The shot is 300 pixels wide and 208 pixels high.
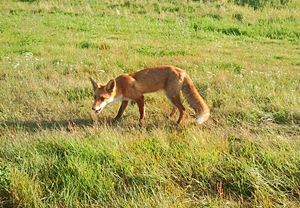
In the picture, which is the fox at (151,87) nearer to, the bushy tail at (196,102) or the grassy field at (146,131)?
the bushy tail at (196,102)

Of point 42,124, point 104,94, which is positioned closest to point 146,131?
point 104,94

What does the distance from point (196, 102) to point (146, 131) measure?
1.10 meters

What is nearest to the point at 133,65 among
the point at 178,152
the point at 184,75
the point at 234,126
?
the point at 184,75

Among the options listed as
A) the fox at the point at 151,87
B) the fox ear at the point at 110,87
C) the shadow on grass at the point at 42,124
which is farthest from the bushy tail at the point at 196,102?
the shadow on grass at the point at 42,124

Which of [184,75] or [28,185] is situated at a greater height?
[184,75]

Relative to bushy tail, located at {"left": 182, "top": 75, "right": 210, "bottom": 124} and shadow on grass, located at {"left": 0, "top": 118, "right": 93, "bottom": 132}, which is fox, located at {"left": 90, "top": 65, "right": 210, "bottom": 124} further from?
shadow on grass, located at {"left": 0, "top": 118, "right": 93, "bottom": 132}

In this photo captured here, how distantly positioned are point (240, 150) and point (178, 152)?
768 millimetres

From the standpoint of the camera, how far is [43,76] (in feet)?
26.2

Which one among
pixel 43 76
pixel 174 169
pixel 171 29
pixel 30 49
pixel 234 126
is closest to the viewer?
pixel 174 169

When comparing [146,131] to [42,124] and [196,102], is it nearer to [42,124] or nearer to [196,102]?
[196,102]

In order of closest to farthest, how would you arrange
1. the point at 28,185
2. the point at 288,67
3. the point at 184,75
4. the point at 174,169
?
the point at 28,185 < the point at 174,169 < the point at 184,75 < the point at 288,67

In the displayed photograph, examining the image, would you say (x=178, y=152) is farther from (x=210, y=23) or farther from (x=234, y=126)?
(x=210, y=23)

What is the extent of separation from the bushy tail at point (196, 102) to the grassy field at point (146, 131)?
19 cm

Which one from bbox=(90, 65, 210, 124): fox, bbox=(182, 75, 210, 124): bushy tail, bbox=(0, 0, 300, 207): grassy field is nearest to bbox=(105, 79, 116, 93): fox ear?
bbox=(90, 65, 210, 124): fox
